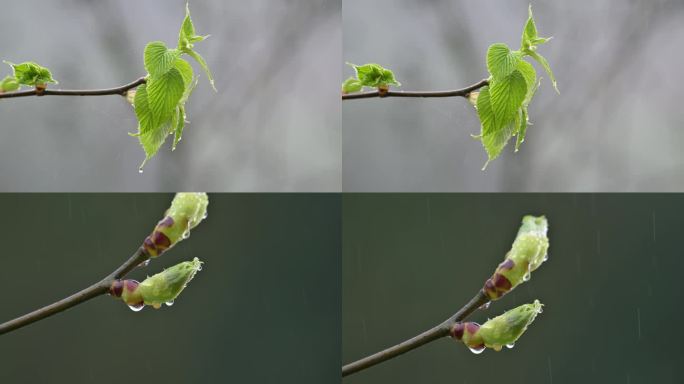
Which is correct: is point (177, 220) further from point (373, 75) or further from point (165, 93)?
point (373, 75)

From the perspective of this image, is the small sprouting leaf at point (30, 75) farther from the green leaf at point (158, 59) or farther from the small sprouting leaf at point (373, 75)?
the small sprouting leaf at point (373, 75)

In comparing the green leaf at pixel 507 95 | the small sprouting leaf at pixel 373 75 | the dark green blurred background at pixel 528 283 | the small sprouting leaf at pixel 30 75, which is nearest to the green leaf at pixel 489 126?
the green leaf at pixel 507 95

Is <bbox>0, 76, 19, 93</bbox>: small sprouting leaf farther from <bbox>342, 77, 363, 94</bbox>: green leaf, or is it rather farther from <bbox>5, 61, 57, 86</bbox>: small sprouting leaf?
<bbox>342, 77, 363, 94</bbox>: green leaf

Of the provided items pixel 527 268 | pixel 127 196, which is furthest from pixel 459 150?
pixel 127 196

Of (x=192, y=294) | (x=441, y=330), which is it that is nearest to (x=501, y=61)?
(x=441, y=330)

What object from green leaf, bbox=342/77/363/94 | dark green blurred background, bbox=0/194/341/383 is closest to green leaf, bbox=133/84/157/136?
green leaf, bbox=342/77/363/94
